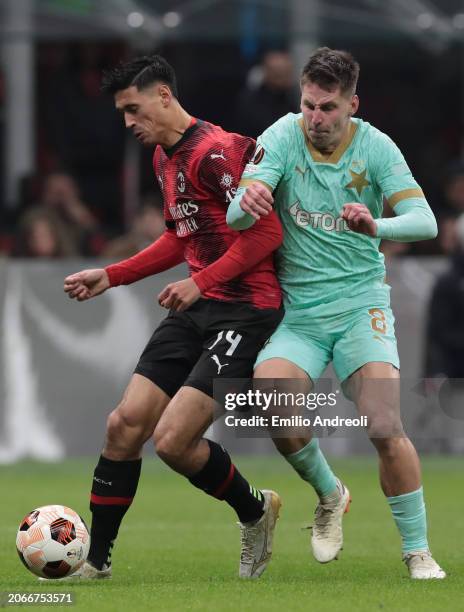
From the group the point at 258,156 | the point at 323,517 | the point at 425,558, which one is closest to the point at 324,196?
the point at 258,156

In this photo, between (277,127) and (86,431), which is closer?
(277,127)

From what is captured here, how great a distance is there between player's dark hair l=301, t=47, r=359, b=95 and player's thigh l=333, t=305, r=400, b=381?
1.05 metres

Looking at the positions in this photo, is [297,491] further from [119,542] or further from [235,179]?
[235,179]

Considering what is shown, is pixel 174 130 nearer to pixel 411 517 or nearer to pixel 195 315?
pixel 195 315

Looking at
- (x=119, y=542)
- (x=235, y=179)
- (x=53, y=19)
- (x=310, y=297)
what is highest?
(x=235, y=179)

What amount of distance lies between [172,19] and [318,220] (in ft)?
27.4

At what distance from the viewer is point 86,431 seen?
14.1 metres

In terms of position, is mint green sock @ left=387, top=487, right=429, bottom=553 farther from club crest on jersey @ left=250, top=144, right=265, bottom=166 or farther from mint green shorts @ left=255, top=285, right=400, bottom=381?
club crest on jersey @ left=250, top=144, right=265, bottom=166

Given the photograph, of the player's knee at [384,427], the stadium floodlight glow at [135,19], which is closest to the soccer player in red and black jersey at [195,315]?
the player's knee at [384,427]

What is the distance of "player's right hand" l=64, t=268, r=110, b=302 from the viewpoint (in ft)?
26.1

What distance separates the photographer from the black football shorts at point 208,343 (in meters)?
7.68

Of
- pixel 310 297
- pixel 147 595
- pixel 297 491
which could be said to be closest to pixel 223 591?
pixel 147 595

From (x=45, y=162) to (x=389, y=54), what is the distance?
13.9 ft

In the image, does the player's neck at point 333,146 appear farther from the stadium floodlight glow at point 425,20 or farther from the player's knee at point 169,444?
the stadium floodlight glow at point 425,20
